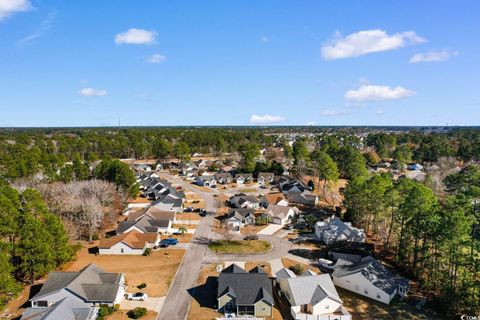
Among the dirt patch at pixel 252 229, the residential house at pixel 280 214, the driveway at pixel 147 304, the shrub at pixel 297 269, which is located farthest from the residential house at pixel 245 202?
the driveway at pixel 147 304

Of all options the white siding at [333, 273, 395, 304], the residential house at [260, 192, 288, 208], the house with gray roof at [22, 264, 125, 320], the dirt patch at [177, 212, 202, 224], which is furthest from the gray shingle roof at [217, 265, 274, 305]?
the residential house at [260, 192, 288, 208]

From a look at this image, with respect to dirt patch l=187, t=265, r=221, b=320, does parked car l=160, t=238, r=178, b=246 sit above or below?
above

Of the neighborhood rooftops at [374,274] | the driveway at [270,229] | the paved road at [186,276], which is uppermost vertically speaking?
the neighborhood rooftops at [374,274]

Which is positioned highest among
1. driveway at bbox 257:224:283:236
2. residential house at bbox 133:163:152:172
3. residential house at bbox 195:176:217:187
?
residential house at bbox 133:163:152:172

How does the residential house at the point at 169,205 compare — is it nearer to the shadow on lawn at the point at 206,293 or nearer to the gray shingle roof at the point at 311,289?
the shadow on lawn at the point at 206,293

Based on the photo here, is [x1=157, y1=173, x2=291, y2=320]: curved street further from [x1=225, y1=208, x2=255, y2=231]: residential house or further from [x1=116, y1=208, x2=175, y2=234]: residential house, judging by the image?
[x1=116, y1=208, x2=175, y2=234]: residential house

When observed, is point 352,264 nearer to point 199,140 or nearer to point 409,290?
point 409,290
